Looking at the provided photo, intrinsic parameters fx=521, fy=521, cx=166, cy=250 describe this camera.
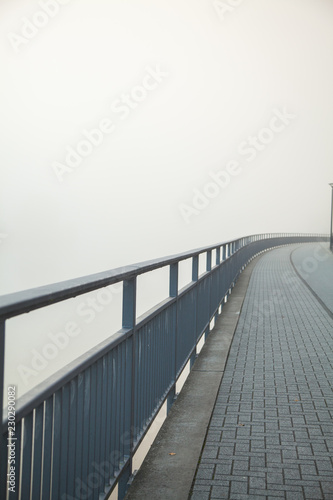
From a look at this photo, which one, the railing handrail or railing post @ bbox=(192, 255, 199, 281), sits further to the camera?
railing post @ bbox=(192, 255, 199, 281)

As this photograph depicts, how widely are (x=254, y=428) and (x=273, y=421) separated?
0.27m

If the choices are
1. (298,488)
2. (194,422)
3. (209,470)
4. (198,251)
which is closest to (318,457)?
(298,488)

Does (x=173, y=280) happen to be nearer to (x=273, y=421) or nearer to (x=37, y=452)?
(x=273, y=421)

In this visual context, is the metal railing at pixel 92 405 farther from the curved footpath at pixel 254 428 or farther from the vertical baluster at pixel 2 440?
the curved footpath at pixel 254 428

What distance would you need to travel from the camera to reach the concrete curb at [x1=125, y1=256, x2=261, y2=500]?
3455 mm

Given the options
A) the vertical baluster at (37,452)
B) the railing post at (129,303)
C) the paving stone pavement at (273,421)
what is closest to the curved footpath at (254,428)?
the paving stone pavement at (273,421)

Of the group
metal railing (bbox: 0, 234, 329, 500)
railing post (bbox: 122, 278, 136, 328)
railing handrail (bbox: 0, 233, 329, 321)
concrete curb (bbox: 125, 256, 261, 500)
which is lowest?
concrete curb (bbox: 125, 256, 261, 500)

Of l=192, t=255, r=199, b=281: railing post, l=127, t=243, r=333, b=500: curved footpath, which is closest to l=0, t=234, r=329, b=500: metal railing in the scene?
l=127, t=243, r=333, b=500: curved footpath

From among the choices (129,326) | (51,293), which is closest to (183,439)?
(129,326)

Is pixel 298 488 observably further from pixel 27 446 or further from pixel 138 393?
pixel 27 446

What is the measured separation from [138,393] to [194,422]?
1135mm

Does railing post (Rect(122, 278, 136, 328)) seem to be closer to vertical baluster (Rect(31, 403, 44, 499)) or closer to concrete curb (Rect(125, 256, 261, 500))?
concrete curb (Rect(125, 256, 261, 500))

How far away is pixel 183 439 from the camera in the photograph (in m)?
4.36

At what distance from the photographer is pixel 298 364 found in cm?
692
